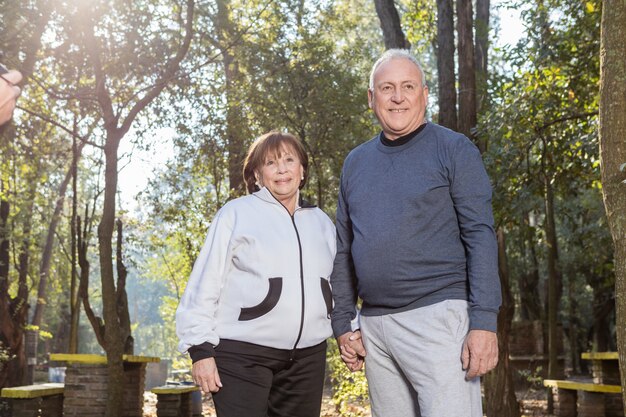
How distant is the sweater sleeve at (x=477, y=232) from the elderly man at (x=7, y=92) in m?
1.72

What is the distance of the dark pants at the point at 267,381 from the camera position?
3324mm

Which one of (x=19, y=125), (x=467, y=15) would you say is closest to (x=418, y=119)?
(x=467, y=15)

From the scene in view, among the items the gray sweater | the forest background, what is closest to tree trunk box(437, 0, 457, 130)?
the forest background

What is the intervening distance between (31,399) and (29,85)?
6814mm

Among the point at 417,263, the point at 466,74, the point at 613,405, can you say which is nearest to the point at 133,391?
the point at 466,74

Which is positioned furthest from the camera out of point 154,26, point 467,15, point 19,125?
point 19,125

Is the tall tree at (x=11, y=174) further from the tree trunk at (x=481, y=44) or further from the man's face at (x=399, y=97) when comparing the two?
the man's face at (x=399, y=97)

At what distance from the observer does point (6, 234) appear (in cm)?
1756

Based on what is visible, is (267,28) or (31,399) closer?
(31,399)

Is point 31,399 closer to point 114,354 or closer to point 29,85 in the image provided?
point 114,354

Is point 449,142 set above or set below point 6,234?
below

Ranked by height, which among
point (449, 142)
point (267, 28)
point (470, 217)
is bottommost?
point (470, 217)

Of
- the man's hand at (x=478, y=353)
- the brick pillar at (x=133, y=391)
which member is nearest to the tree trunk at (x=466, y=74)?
the brick pillar at (x=133, y=391)

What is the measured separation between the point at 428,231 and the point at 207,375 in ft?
3.41
